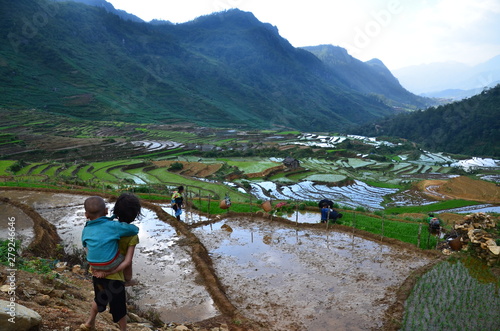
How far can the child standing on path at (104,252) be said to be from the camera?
12.9 feet

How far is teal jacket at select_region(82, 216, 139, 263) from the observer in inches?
155

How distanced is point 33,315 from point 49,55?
151m

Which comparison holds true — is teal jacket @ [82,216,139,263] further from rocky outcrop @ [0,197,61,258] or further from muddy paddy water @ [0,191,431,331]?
rocky outcrop @ [0,197,61,258]

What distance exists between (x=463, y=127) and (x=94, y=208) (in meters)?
107

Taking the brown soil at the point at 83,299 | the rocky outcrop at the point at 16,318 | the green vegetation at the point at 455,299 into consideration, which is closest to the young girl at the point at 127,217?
the rocky outcrop at the point at 16,318

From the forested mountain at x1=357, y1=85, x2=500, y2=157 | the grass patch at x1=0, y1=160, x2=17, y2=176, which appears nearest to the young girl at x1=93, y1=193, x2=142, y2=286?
the grass patch at x1=0, y1=160, x2=17, y2=176

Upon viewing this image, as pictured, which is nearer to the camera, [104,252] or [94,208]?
[104,252]

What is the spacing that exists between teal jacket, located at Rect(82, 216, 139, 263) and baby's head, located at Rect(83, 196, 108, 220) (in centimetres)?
9

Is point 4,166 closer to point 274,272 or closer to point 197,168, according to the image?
point 197,168

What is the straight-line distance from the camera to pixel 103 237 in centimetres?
394

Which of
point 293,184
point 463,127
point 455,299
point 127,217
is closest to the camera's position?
point 127,217

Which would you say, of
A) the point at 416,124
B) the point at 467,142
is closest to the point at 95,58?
the point at 416,124

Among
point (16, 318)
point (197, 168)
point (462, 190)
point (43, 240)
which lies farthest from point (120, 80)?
point (16, 318)

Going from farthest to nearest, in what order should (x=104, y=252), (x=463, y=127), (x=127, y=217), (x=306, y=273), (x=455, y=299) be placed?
1. (x=463, y=127)
2. (x=306, y=273)
3. (x=455, y=299)
4. (x=127, y=217)
5. (x=104, y=252)
